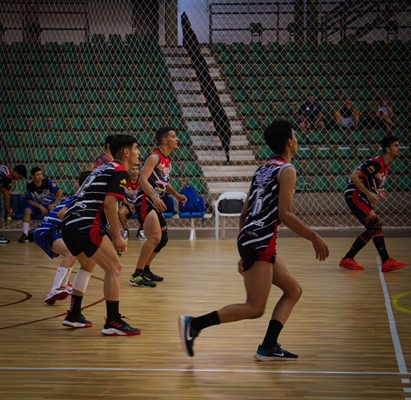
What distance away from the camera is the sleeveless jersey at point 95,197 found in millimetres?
4941

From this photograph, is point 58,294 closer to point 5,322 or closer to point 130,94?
point 5,322

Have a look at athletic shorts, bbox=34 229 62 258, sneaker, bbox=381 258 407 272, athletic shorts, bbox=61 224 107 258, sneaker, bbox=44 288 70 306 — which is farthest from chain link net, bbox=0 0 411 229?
athletic shorts, bbox=61 224 107 258

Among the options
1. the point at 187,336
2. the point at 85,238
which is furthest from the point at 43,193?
the point at 187,336

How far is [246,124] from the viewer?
16.1 m

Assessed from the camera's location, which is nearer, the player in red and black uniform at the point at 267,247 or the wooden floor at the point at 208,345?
the wooden floor at the point at 208,345

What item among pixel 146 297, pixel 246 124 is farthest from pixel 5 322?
pixel 246 124

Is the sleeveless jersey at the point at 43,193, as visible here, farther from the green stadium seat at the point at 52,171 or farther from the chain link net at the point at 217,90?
the green stadium seat at the point at 52,171

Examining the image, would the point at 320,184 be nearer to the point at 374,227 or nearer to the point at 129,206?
the point at 129,206

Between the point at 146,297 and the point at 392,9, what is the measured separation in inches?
471

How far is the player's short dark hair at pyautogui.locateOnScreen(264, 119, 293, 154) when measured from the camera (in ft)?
13.6

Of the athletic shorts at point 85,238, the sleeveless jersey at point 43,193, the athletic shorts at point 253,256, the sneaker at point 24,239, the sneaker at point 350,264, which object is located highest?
the athletic shorts at point 253,256

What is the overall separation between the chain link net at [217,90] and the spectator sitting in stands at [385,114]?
152mm

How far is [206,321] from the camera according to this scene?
13.5 ft

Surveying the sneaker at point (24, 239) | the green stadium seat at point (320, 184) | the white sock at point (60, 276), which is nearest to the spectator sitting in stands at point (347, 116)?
the green stadium seat at point (320, 184)
